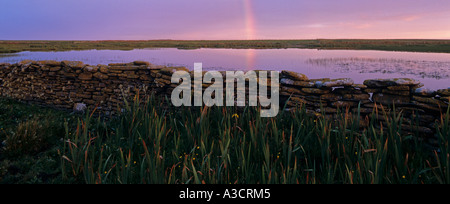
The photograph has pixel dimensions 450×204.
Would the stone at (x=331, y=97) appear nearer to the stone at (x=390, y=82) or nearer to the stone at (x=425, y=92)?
the stone at (x=390, y=82)

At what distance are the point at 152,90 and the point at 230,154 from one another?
402 cm

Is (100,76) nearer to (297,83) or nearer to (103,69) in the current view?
(103,69)

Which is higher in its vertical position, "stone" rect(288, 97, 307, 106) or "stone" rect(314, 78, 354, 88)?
"stone" rect(314, 78, 354, 88)

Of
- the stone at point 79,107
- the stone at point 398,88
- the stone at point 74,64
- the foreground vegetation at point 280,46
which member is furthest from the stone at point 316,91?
the foreground vegetation at point 280,46

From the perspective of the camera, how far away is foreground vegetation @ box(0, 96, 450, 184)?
3801 millimetres

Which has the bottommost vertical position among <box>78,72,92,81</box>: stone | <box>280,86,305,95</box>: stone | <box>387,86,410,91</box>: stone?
<box>280,86,305,95</box>: stone

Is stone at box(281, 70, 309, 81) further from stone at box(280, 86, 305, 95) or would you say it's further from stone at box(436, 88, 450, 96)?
stone at box(436, 88, 450, 96)

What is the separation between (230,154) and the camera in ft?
15.4

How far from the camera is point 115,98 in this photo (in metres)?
8.90

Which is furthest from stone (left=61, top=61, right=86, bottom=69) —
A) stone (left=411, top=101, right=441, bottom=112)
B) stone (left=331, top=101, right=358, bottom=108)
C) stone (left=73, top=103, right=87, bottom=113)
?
stone (left=411, top=101, right=441, bottom=112)

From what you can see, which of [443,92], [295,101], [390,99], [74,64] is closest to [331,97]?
[295,101]
